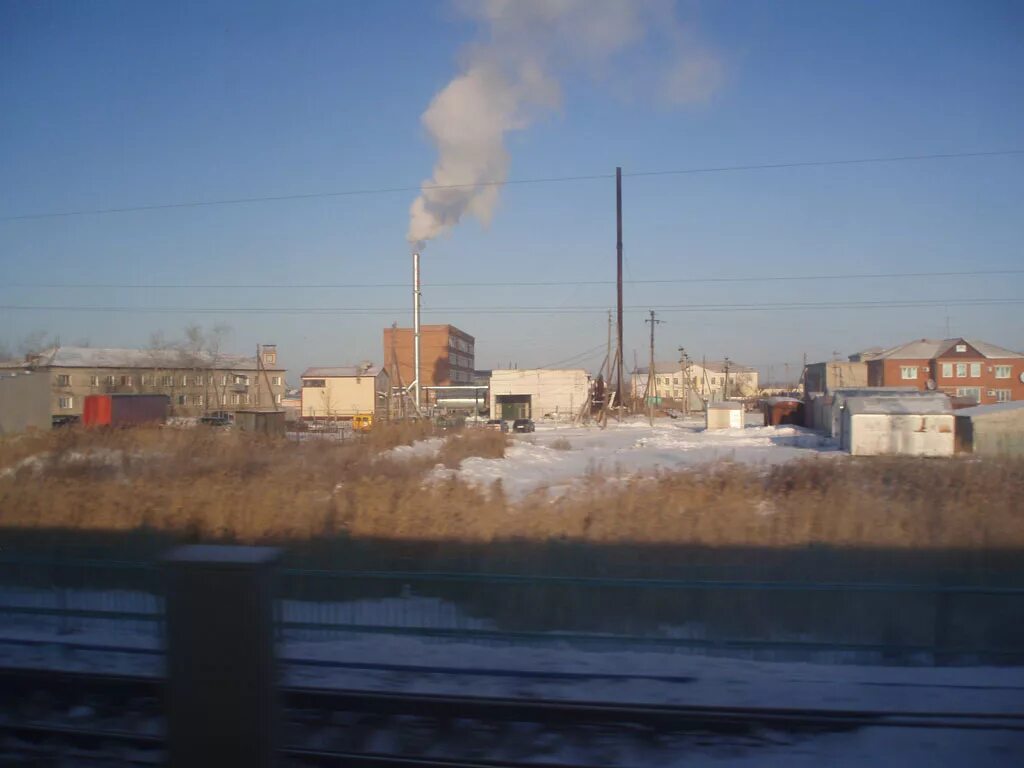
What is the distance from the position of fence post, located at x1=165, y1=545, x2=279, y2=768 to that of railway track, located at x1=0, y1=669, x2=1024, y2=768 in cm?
151

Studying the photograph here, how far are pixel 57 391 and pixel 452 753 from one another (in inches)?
2346

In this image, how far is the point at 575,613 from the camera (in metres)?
7.75

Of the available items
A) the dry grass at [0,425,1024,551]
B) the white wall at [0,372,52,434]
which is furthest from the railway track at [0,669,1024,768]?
the white wall at [0,372,52,434]

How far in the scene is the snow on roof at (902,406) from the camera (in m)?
27.5

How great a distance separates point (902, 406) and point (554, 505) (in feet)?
69.3

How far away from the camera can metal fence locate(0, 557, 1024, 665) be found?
6602mm

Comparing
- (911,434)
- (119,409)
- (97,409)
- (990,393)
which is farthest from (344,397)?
(990,393)

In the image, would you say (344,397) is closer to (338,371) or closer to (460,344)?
(338,371)

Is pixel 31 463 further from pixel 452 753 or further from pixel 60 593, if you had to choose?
pixel 452 753

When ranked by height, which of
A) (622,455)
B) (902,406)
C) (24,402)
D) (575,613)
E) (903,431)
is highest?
(24,402)

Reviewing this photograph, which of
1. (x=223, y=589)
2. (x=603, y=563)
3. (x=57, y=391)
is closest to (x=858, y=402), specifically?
(x=603, y=563)

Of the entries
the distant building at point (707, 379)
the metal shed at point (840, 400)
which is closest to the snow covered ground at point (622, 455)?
the metal shed at point (840, 400)

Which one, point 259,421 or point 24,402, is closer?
point 259,421

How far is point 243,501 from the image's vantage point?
12250 mm
